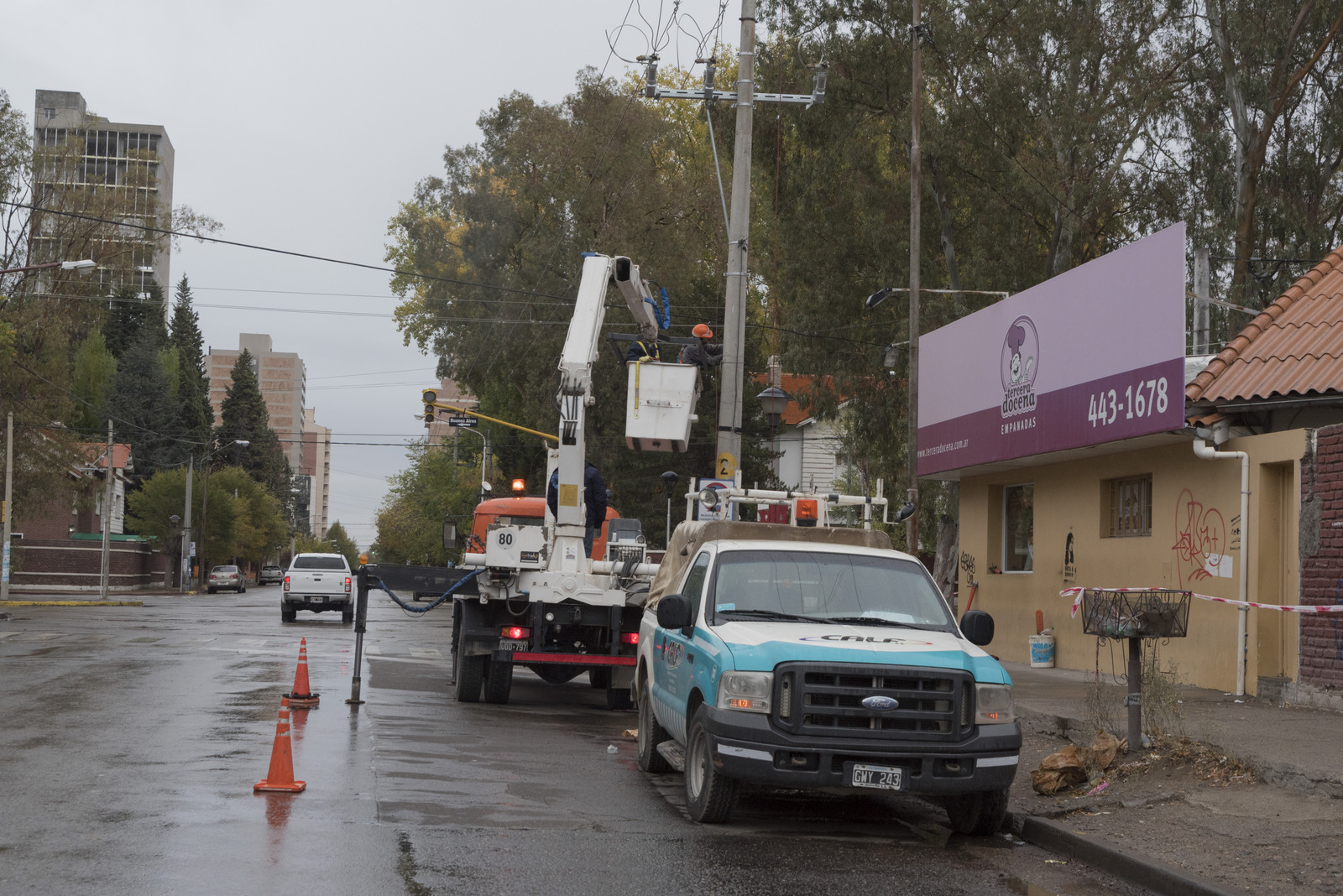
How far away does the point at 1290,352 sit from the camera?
1480cm

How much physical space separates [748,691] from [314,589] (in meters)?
29.7

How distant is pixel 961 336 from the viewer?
21.9 metres

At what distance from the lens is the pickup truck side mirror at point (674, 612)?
9.23m

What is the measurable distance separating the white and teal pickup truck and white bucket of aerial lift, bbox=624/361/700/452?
647 cm

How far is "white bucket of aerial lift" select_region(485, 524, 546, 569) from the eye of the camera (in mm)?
14469

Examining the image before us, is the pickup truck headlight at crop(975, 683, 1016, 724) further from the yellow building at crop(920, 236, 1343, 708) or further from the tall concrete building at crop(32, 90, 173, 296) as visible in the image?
the tall concrete building at crop(32, 90, 173, 296)

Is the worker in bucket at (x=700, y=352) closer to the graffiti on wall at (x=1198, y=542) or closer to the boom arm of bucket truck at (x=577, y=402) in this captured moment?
the boom arm of bucket truck at (x=577, y=402)

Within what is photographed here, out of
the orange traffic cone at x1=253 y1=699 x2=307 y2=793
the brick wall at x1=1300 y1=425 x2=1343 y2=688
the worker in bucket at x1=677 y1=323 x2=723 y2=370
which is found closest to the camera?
the orange traffic cone at x1=253 y1=699 x2=307 y2=793

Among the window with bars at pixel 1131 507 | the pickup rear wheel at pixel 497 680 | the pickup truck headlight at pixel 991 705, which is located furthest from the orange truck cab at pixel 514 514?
the pickup truck headlight at pixel 991 705

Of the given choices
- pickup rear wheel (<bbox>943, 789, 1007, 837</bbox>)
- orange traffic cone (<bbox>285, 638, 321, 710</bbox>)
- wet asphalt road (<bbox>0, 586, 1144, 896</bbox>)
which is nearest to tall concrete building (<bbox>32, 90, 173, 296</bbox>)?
wet asphalt road (<bbox>0, 586, 1144, 896</bbox>)

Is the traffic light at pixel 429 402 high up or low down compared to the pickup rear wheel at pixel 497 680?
up

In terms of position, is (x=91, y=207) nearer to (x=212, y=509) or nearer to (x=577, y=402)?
(x=577, y=402)

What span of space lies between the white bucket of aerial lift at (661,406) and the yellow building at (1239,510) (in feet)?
17.0

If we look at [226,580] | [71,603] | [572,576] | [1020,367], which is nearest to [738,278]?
[1020,367]
